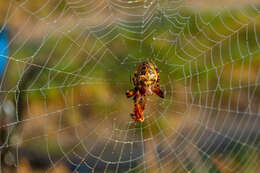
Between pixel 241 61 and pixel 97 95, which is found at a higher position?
pixel 241 61

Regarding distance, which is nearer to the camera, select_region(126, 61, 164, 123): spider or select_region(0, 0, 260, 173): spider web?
select_region(126, 61, 164, 123): spider

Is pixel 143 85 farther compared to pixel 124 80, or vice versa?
pixel 124 80

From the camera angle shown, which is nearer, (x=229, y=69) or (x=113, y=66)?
(x=113, y=66)

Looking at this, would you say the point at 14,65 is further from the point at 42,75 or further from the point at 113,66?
the point at 113,66

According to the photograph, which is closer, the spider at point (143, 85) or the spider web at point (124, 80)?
the spider at point (143, 85)

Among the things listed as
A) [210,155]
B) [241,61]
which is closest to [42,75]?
[210,155]
